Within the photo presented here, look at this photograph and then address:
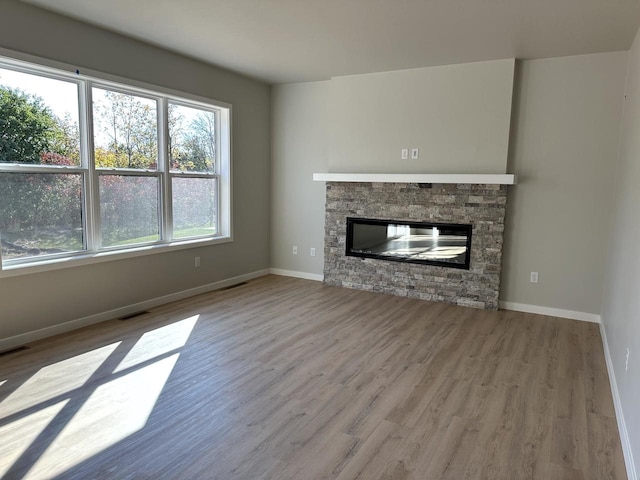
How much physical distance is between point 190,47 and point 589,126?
13.0 feet

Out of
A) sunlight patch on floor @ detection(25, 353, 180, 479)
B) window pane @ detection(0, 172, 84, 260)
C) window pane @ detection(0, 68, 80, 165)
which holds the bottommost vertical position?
sunlight patch on floor @ detection(25, 353, 180, 479)

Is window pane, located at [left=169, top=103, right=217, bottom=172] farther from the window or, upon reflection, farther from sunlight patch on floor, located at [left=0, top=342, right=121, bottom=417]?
sunlight patch on floor, located at [left=0, top=342, right=121, bottom=417]

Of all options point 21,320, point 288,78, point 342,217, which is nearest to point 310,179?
point 342,217

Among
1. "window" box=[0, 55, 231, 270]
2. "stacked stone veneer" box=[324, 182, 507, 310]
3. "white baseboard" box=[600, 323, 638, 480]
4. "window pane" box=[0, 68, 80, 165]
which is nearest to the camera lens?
"white baseboard" box=[600, 323, 638, 480]

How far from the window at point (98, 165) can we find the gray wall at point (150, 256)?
153 mm

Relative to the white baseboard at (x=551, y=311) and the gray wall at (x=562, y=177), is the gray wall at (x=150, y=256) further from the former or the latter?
the white baseboard at (x=551, y=311)

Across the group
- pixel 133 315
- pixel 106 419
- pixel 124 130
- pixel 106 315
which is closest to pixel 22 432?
pixel 106 419

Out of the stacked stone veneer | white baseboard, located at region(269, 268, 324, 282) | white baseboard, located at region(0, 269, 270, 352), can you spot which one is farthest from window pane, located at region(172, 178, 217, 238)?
the stacked stone veneer

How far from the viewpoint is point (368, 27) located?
3492 millimetres

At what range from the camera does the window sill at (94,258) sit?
129 inches

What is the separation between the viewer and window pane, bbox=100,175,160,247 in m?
3.96

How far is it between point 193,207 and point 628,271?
163 inches

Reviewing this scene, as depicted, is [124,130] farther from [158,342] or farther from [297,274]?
[297,274]

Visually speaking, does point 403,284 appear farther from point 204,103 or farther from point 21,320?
point 21,320
